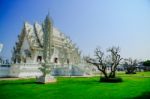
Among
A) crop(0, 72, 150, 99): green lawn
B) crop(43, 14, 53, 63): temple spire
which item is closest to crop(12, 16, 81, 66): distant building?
crop(43, 14, 53, 63): temple spire

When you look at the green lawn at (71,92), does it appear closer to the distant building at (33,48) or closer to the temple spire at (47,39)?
the temple spire at (47,39)

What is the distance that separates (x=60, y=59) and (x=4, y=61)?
9.20 m

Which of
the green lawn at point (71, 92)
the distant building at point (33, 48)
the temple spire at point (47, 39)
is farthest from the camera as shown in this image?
the distant building at point (33, 48)

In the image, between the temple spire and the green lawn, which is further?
the temple spire

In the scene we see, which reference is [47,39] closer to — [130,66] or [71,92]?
[71,92]

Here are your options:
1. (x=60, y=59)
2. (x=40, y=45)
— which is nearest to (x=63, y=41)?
(x=60, y=59)

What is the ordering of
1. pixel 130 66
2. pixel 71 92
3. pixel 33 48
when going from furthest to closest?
pixel 130 66 → pixel 33 48 → pixel 71 92

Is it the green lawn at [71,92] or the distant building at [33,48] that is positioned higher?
the distant building at [33,48]

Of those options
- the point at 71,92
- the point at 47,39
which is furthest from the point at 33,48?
the point at 71,92

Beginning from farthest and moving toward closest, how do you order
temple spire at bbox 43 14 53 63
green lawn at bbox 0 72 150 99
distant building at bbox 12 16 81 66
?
distant building at bbox 12 16 81 66 → temple spire at bbox 43 14 53 63 → green lawn at bbox 0 72 150 99

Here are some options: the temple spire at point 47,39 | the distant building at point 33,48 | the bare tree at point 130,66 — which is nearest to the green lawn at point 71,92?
the temple spire at point 47,39

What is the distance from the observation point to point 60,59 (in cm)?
2703

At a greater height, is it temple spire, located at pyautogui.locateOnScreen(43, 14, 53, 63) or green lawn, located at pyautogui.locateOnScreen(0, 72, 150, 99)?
temple spire, located at pyautogui.locateOnScreen(43, 14, 53, 63)

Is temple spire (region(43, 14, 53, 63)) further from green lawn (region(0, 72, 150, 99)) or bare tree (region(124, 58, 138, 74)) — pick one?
bare tree (region(124, 58, 138, 74))
